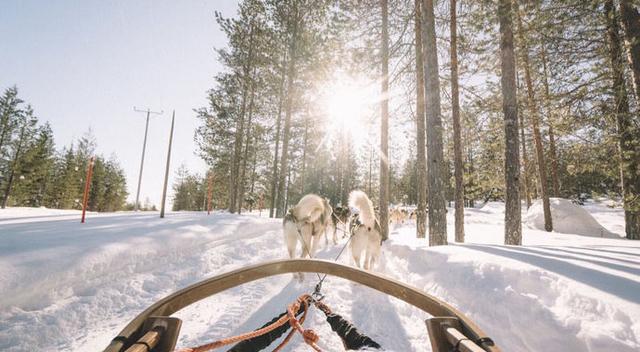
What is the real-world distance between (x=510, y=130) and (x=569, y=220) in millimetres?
11673

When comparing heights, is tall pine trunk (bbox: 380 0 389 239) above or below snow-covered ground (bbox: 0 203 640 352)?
above

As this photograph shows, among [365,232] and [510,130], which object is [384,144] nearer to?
[510,130]

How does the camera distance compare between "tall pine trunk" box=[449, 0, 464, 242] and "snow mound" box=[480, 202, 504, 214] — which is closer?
"tall pine trunk" box=[449, 0, 464, 242]

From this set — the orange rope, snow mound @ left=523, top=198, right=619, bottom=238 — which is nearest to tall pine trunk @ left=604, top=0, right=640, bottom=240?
snow mound @ left=523, top=198, right=619, bottom=238

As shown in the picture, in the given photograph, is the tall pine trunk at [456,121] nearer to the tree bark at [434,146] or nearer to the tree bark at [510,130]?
the tree bark at [510,130]

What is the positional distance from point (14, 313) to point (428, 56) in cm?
900

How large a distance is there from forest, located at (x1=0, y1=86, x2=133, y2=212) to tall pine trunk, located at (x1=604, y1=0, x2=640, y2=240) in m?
25.6

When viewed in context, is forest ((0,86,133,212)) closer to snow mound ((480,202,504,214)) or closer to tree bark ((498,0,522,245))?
tree bark ((498,0,522,245))

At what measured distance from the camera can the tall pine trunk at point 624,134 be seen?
5.73 metres

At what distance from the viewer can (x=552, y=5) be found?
6836 millimetres

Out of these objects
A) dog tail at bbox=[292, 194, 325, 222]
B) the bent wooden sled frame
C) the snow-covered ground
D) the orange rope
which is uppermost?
dog tail at bbox=[292, 194, 325, 222]

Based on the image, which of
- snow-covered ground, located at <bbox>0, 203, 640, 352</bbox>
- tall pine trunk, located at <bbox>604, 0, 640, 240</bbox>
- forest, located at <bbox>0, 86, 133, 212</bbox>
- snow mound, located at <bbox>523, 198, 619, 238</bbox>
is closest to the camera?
snow-covered ground, located at <bbox>0, 203, 640, 352</bbox>

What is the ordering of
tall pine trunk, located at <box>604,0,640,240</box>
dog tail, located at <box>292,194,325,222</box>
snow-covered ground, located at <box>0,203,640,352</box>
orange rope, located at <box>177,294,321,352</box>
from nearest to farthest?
orange rope, located at <box>177,294,321,352</box>
snow-covered ground, located at <box>0,203,640,352</box>
dog tail, located at <box>292,194,325,222</box>
tall pine trunk, located at <box>604,0,640,240</box>

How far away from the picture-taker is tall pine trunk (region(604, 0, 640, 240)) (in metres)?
5.73
